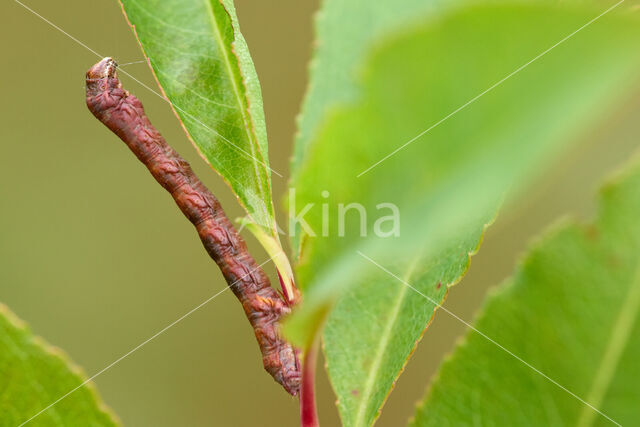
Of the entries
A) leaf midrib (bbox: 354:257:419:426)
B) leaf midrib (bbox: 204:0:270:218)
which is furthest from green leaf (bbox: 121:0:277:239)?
leaf midrib (bbox: 354:257:419:426)

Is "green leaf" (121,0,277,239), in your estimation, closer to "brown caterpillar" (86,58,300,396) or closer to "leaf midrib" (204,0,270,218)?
"leaf midrib" (204,0,270,218)

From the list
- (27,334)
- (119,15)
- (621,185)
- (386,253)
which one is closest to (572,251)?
(621,185)

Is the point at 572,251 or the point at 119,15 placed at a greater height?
the point at 119,15

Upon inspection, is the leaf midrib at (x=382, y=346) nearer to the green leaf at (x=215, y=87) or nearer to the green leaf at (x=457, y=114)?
the green leaf at (x=215, y=87)

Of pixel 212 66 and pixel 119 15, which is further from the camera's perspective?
pixel 119 15

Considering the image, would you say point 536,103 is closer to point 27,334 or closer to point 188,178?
point 27,334

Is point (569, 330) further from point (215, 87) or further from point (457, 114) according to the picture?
point (215, 87)
